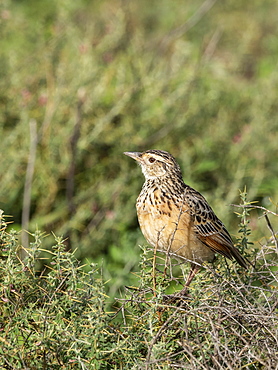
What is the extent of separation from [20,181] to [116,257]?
4.39 ft

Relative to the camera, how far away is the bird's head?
5492 millimetres

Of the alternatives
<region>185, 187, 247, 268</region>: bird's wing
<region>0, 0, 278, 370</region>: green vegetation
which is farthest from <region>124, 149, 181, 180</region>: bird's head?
<region>0, 0, 278, 370</region>: green vegetation

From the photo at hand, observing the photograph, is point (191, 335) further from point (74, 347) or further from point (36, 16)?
point (36, 16)

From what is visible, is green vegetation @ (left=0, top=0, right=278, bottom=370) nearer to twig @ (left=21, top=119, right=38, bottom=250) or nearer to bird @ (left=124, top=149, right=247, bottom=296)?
twig @ (left=21, top=119, right=38, bottom=250)

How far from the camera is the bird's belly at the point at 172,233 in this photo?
4.85m

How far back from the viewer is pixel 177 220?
16.3 feet

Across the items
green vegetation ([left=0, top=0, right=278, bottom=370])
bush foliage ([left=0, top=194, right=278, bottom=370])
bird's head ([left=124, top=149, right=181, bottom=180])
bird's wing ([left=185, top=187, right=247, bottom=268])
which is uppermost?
bush foliage ([left=0, top=194, right=278, bottom=370])

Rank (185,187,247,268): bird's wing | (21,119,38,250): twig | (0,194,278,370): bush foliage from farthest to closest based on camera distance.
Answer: (21,119,38,250): twig, (185,187,247,268): bird's wing, (0,194,278,370): bush foliage

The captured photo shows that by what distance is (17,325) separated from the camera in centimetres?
360

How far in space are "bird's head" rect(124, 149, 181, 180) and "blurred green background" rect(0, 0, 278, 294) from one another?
117cm

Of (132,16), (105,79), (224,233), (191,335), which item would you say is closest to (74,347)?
(191,335)

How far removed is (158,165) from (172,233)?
0.88 metres

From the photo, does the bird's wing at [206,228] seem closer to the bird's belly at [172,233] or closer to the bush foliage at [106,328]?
the bird's belly at [172,233]

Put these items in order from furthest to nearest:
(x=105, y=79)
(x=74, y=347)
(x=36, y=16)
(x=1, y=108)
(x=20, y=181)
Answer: (x=36, y=16), (x=105, y=79), (x=1, y=108), (x=20, y=181), (x=74, y=347)
